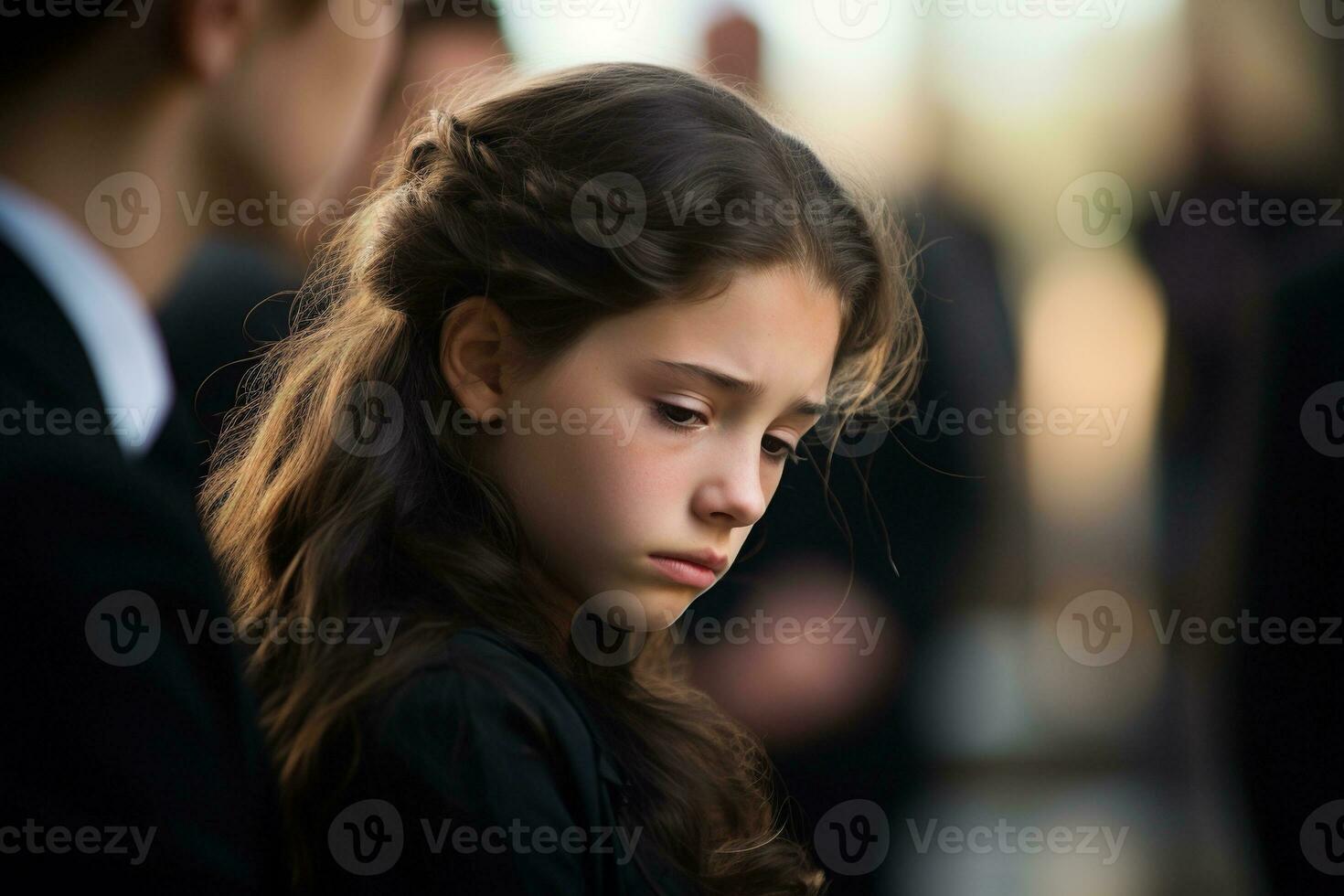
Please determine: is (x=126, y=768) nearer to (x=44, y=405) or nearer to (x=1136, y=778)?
(x=44, y=405)

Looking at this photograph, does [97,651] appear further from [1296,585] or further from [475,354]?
[1296,585]

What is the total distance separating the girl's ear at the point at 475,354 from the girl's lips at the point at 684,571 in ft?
0.41

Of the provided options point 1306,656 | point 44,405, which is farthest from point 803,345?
point 1306,656

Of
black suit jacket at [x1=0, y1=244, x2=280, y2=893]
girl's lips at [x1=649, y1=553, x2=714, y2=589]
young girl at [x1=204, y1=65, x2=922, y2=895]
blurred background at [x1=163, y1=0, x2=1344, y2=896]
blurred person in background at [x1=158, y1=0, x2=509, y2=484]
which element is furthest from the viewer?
blurred background at [x1=163, y1=0, x2=1344, y2=896]

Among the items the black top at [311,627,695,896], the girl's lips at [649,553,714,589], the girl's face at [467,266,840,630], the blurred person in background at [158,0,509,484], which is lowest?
the black top at [311,627,695,896]

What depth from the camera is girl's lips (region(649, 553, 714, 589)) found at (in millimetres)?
590

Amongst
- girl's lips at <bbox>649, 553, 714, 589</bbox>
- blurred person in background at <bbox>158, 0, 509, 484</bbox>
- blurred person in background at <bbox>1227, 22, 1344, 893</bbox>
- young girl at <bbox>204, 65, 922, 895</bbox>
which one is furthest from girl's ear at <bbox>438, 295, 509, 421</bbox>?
blurred person in background at <bbox>1227, 22, 1344, 893</bbox>

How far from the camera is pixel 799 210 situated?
64 cm

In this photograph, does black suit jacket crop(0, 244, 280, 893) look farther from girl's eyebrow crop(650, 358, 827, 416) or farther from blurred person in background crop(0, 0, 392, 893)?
girl's eyebrow crop(650, 358, 827, 416)

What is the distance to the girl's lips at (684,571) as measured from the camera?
1.94 ft

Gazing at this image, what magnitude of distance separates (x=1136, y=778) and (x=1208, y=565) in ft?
0.91

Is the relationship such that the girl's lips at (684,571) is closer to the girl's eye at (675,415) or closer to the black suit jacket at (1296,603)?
the girl's eye at (675,415)

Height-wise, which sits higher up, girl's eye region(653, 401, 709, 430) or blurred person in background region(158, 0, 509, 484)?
blurred person in background region(158, 0, 509, 484)

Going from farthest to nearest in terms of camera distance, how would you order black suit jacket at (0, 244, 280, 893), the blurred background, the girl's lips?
the blurred background < the girl's lips < black suit jacket at (0, 244, 280, 893)
